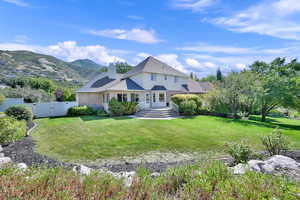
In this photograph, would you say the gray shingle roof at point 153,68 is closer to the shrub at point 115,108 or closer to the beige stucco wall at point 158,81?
the beige stucco wall at point 158,81

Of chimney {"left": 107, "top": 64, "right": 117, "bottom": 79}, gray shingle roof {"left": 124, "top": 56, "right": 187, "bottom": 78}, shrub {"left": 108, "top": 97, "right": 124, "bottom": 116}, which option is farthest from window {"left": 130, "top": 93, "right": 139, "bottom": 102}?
chimney {"left": 107, "top": 64, "right": 117, "bottom": 79}

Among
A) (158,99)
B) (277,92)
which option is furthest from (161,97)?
(277,92)

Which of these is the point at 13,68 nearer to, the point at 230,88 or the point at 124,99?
the point at 124,99

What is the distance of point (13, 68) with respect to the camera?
121ft

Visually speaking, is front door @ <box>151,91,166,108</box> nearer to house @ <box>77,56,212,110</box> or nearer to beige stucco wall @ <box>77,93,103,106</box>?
house @ <box>77,56,212,110</box>

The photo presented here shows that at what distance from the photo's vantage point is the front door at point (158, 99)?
2058cm

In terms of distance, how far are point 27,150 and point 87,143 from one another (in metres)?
2.32

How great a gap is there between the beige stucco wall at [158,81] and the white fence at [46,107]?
29.0 feet

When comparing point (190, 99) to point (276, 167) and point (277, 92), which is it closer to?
point (277, 92)

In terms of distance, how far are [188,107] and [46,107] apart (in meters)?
15.7

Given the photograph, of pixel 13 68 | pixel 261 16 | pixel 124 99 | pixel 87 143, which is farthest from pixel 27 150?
pixel 13 68

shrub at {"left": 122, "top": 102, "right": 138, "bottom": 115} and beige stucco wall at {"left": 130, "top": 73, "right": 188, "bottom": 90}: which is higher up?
beige stucco wall at {"left": 130, "top": 73, "right": 188, "bottom": 90}

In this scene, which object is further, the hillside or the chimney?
the hillside

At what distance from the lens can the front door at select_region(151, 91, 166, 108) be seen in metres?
20.6
